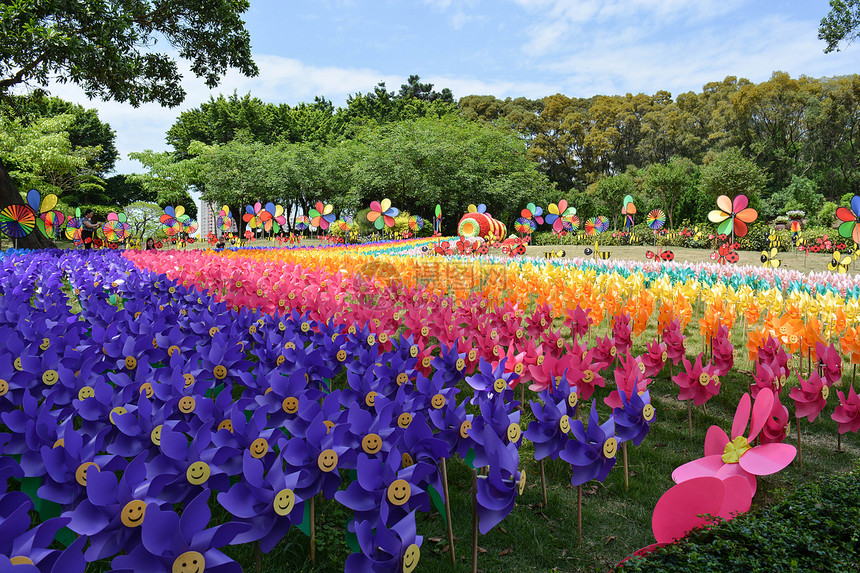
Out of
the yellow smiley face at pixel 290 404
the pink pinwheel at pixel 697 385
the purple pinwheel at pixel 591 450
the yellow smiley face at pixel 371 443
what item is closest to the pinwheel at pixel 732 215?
the pink pinwheel at pixel 697 385

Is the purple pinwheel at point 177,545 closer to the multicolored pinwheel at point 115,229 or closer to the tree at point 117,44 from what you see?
the tree at point 117,44

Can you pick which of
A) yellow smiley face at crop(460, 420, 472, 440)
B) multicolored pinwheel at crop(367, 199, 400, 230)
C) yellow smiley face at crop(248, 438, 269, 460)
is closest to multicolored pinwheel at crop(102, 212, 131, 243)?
multicolored pinwheel at crop(367, 199, 400, 230)

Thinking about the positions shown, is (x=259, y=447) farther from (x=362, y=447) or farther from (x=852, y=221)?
(x=852, y=221)

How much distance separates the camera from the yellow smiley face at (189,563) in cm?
115

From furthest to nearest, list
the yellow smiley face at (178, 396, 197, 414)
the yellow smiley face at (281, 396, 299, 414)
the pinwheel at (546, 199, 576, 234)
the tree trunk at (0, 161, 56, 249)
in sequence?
the pinwheel at (546, 199, 576, 234)
the tree trunk at (0, 161, 56, 249)
the yellow smiley face at (281, 396, 299, 414)
the yellow smiley face at (178, 396, 197, 414)

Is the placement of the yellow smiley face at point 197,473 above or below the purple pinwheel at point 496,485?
above

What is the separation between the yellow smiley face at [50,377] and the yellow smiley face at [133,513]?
1.45m

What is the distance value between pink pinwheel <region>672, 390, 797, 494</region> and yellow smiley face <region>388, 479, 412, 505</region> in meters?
1.21

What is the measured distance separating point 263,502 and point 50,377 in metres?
1.58

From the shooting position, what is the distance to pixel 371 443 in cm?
166

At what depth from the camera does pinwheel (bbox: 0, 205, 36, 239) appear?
10.2 meters

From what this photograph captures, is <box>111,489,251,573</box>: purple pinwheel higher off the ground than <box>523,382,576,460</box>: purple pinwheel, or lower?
higher

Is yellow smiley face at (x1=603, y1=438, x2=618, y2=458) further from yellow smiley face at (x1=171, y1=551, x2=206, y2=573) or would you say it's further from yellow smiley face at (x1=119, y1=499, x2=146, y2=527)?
yellow smiley face at (x1=119, y1=499, x2=146, y2=527)

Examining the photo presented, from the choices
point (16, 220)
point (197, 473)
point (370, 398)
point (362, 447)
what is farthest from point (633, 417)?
point (16, 220)
